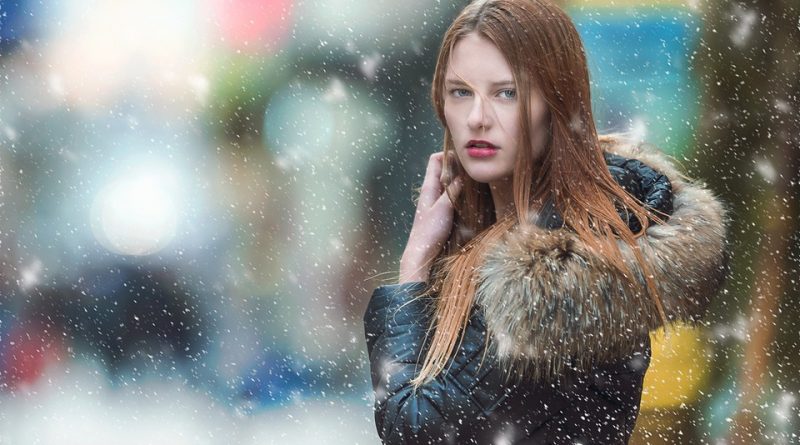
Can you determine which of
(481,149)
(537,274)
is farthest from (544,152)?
(537,274)

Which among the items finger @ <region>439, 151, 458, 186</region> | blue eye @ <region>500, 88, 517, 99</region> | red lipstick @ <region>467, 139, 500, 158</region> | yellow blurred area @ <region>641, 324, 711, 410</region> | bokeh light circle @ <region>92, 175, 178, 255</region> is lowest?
yellow blurred area @ <region>641, 324, 711, 410</region>

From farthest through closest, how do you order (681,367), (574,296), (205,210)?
1. (205,210)
2. (681,367)
3. (574,296)

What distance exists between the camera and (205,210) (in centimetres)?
278

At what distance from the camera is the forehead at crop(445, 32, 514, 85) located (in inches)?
40.9

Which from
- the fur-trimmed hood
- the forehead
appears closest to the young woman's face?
the forehead

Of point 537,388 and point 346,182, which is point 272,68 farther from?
point 537,388

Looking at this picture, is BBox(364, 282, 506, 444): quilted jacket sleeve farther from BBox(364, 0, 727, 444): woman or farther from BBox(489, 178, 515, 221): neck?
BBox(489, 178, 515, 221): neck

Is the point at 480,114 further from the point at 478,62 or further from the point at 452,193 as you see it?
the point at 452,193

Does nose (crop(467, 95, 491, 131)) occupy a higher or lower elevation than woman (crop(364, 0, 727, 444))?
higher

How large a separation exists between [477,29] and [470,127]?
11cm

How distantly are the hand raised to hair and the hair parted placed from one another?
0.07m

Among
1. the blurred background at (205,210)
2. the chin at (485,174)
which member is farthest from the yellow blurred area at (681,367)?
the chin at (485,174)

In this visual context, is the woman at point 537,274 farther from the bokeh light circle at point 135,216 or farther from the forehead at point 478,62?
the bokeh light circle at point 135,216

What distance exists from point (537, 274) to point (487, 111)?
0.67 feet
